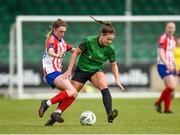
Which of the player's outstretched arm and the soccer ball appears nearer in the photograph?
the player's outstretched arm

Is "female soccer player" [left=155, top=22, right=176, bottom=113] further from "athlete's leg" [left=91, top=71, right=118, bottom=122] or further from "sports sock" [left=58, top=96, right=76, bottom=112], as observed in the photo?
"sports sock" [left=58, top=96, right=76, bottom=112]

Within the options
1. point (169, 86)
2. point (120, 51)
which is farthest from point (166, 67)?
point (120, 51)

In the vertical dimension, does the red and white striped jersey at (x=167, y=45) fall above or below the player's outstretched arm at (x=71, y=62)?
above

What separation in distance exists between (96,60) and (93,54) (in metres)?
0.12

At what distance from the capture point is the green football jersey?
37.7ft

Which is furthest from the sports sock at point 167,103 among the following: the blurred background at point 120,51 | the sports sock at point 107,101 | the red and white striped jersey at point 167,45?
the blurred background at point 120,51

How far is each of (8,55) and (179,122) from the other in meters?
12.7

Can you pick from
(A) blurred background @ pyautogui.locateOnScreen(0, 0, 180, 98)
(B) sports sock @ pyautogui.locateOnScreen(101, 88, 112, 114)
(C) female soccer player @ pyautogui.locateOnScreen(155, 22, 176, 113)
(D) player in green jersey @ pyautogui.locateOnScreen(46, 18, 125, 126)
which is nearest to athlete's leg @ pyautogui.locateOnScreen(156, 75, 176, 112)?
(C) female soccer player @ pyautogui.locateOnScreen(155, 22, 176, 113)

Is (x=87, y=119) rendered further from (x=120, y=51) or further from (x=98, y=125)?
(x=120, y=51)

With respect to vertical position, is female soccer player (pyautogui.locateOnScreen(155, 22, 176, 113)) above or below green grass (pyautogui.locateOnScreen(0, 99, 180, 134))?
above

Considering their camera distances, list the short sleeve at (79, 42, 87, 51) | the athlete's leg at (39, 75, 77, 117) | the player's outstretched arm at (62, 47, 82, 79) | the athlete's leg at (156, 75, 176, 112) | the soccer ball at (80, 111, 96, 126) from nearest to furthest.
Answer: the player's outstretched arm at (62, 47, 82, 79)
the athlete's leg at (39, 75, 77, 117)
the soccer ball at (80, 111, 96, 126)
the short sleeve at (79, 42, 87, 51)
the athlete's leg at (156, 75, 176, 112)

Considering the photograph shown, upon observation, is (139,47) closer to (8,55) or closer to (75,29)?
(75,29)

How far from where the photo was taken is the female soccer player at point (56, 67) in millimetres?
11172

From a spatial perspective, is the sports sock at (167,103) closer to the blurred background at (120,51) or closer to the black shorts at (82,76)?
the black shorts at (82,76)
